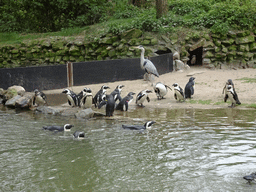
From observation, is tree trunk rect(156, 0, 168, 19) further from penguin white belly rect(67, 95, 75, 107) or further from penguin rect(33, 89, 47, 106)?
penguin rect(33, 89, 47, 106)

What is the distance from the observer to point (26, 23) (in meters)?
23.2

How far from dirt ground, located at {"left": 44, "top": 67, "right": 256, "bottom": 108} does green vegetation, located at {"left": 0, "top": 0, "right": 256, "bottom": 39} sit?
280 centimetres

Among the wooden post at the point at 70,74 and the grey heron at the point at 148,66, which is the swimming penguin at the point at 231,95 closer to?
the grey heron at the point at 148,66

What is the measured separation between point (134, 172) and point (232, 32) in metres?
13.8

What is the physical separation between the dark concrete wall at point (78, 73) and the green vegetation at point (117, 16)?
10.4 feet

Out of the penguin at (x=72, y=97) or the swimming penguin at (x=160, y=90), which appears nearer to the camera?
the penguin at (x=72, y=97)

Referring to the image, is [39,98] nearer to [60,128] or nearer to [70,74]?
[70,74]

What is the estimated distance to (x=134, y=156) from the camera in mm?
5949

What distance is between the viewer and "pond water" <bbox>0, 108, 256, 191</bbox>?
15.9 ft

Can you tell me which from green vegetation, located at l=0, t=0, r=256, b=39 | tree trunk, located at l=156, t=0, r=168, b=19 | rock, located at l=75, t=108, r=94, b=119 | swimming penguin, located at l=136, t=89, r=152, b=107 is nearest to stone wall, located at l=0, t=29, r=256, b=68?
green vegetation, located at l=0, t=0, r=256, b=39

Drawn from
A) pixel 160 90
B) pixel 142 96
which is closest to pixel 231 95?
pixel 160 90

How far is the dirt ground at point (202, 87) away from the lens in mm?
10758

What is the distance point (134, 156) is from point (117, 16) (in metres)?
16.3

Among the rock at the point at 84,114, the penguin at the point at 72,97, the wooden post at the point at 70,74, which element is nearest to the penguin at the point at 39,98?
the penguin at the point at 72,97
